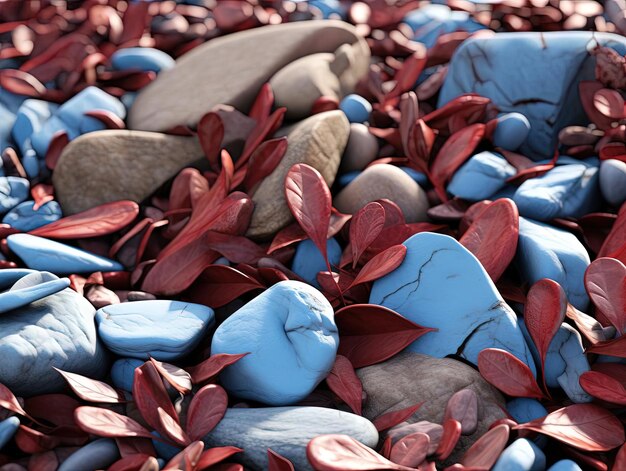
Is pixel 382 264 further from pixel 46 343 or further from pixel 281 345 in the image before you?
pixel 46 343

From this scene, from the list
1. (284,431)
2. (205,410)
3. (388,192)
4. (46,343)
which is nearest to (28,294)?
(46,343)

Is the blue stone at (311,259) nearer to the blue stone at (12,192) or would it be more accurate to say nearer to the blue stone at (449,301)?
the blue stone at (449,301)

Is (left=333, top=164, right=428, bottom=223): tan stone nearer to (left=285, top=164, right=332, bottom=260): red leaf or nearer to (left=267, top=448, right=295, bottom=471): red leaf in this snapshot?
(left=285, top=164, right=332, bottom=260): red leaf

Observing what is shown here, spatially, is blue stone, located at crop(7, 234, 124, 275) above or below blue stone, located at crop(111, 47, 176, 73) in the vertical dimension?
below

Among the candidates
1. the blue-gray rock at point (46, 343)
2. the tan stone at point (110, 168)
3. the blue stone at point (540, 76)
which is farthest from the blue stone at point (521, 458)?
the tan stone at point (110, 168)

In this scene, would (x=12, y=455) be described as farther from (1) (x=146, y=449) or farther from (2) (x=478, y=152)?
(2) (x=478, y=152)

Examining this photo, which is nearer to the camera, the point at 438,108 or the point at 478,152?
the point at 478,152

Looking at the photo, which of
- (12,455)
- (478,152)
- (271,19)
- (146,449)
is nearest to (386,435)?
(146,449)

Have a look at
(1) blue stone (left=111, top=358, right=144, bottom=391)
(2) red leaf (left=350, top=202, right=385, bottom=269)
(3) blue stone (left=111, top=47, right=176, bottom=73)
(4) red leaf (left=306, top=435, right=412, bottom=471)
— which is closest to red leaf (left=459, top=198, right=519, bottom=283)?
(2) red leaf (left=350, top=202, right=385, bottom=269)
